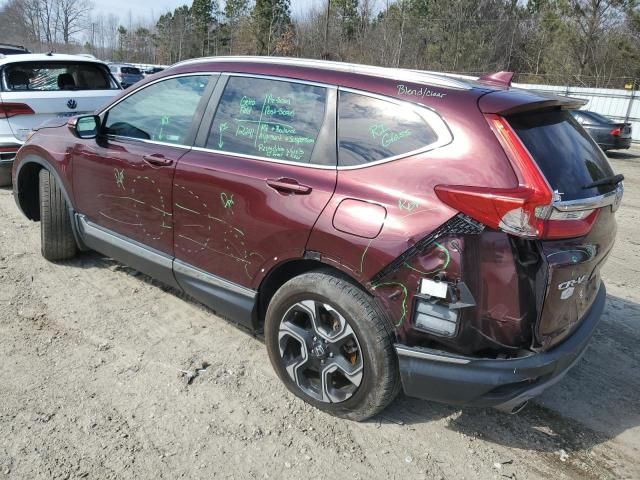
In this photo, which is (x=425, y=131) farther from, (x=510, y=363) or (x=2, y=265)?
(x=2, y=265)

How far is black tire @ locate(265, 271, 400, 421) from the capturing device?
253 cm

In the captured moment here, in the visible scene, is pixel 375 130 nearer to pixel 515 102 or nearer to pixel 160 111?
pixel 515 102

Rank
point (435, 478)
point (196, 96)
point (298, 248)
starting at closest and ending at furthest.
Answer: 1. point (435, 478)
2. point (298, 248)
3. point (196, 96)

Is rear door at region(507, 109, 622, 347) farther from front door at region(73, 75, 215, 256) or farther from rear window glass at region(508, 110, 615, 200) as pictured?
front door at region(73, 75, 215, 256)

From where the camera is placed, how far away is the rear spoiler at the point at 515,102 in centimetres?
238

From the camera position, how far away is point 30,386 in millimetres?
3033

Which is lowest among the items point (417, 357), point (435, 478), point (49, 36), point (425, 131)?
point (435, 478)

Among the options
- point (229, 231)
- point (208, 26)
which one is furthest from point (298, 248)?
point (208, 26)

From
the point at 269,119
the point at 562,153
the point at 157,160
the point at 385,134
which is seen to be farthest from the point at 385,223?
the point at 157,160

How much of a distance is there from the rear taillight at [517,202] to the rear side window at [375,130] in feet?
0.98

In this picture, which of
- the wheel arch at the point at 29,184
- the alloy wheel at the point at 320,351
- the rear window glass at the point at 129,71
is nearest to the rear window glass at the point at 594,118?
the wheel arch at the point at 29,184

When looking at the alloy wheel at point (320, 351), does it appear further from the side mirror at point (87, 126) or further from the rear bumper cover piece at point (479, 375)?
the side mirror at point (87, 126)

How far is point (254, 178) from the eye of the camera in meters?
2.91

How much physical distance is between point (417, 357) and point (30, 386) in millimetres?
2211
